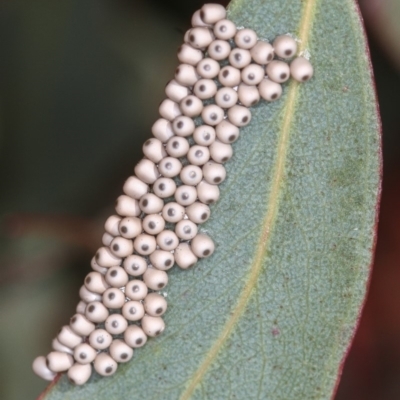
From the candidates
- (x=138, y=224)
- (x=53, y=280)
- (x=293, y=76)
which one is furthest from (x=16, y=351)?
(x=293, y=76)

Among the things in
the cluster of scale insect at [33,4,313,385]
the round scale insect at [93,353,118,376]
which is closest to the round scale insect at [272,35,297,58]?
the cluster of scale insect at [33,4,313,385]

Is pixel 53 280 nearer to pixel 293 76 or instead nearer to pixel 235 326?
pixel 235 326

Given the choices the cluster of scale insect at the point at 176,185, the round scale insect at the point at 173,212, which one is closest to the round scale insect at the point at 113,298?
the cluster of scale insect at the point at 176,185

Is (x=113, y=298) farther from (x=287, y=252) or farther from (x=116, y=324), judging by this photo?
(x=287, y=252)

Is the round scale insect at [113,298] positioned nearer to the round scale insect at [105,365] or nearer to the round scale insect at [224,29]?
the round scale insect at [105,365]

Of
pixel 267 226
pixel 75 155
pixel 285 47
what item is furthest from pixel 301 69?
pixel 75 155
